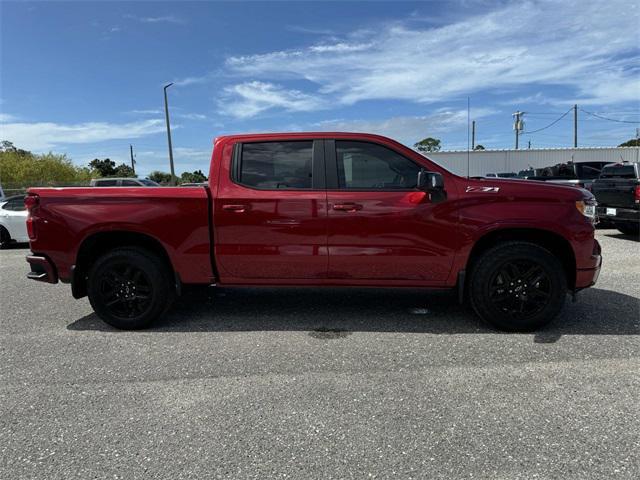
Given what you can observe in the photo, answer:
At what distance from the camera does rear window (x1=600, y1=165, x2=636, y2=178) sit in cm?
1098

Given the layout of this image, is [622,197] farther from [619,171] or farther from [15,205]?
[15,205]

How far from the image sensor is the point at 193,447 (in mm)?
2754

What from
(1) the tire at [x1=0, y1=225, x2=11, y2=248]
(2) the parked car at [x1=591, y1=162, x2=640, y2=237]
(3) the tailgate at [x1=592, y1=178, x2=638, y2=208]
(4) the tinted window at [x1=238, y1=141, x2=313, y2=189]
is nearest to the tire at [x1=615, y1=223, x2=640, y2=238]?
(2) the parked car at [x1=591, y1=162, x2=640, y2=237]

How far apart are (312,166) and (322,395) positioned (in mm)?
2276

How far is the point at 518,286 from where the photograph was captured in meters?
4.53

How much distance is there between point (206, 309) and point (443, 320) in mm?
2699

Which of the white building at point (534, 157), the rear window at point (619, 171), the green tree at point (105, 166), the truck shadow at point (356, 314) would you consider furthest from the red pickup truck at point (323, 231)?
the green tree at point (105, 166)

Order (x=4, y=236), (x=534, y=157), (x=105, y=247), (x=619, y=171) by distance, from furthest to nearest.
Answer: (x=534, y=157)
(x=4, y=236)
(x=619, y=171)
(x=105, y=247)

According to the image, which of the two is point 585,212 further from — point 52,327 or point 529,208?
point 52,327

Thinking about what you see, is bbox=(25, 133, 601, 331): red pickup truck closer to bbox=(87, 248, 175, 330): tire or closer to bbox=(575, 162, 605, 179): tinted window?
bbox=(87, 248, 175, 330): tire

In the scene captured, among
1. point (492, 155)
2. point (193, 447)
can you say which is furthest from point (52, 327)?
point (492, 155)

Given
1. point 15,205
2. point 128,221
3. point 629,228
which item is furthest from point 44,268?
point 629,228

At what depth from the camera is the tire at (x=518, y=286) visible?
446 cm

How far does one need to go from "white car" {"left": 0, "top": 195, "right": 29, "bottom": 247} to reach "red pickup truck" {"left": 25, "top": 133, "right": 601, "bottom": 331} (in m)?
8.31
